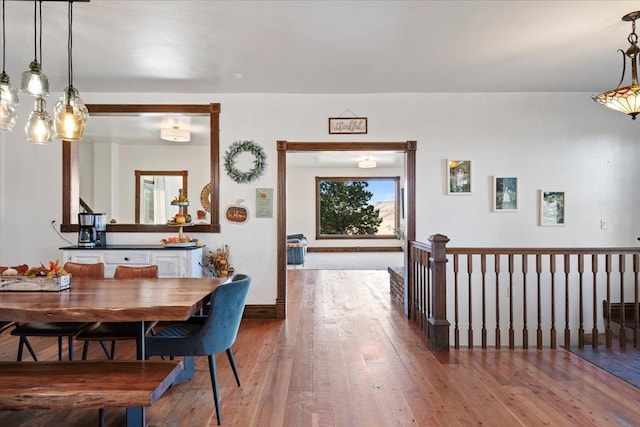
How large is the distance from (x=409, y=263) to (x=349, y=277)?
311 cm

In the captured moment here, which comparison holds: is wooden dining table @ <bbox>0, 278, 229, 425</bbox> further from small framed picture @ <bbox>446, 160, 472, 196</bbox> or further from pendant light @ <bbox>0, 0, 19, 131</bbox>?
small framed picture @ <bbox>446, 160, 472, 196</bbox>

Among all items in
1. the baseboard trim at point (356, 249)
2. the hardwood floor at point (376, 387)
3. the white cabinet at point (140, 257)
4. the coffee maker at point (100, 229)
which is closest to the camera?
the hardwood floor at point (376, 387)

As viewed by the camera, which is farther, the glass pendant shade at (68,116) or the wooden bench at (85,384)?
the glass pendant shade at (68,116)

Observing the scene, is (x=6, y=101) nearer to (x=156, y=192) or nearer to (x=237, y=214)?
(x=237, y=214)

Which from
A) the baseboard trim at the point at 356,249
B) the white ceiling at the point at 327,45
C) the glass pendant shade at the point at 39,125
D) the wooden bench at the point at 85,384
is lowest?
the baseboard trim at the point at 356,249

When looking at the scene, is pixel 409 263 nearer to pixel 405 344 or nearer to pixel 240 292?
pixel 405 344

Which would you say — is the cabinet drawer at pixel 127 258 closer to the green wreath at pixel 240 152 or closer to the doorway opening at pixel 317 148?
the green wreath at pixel 240 152

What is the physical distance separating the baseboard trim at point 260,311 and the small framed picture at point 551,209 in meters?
3.33

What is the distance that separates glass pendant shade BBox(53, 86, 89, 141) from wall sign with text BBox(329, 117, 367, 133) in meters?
2.73

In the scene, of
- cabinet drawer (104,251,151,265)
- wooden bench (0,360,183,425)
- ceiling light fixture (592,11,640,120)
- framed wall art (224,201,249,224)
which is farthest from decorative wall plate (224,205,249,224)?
ceiling light fixture (592,11,640,120)

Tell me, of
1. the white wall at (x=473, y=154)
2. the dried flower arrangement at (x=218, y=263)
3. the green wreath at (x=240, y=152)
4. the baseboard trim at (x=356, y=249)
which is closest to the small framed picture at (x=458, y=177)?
the white wall at (x=473, y=154)

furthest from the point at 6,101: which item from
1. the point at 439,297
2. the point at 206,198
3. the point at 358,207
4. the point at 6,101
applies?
the point at 358,207

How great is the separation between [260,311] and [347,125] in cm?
242

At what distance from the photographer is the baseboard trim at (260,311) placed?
4.66m
